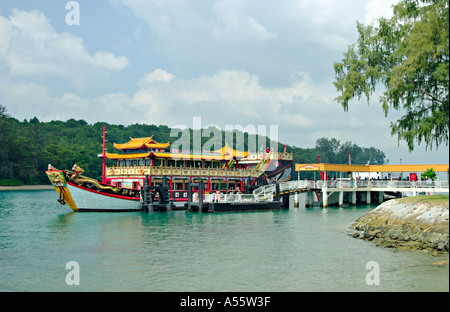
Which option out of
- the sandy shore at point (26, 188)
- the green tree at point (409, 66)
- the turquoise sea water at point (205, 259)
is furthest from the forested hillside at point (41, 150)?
the green tree at point (409, 66)

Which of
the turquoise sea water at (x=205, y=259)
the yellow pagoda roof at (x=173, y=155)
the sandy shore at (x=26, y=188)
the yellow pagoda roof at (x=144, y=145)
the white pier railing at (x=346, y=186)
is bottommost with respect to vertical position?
the turquoise sea water at (x=205, y=259)

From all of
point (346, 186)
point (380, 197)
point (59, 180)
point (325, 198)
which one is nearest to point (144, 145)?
point (59, 180)

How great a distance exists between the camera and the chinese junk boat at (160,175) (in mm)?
46656

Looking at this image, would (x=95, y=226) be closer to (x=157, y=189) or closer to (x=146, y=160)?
(x=157, y=189)

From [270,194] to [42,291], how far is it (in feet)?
114

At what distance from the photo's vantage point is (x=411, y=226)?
26.7 m

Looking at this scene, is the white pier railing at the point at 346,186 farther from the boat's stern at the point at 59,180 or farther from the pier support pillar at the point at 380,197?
the boat's stern at the point at 59,180

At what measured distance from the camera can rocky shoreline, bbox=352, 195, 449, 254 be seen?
23781mm

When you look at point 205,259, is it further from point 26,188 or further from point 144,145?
point 26,188

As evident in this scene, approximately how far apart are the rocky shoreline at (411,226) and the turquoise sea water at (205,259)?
1041mm

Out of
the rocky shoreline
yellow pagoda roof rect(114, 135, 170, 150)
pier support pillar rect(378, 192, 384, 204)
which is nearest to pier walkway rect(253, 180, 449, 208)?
pier support pillar rect(378, 192, 384, 204)
